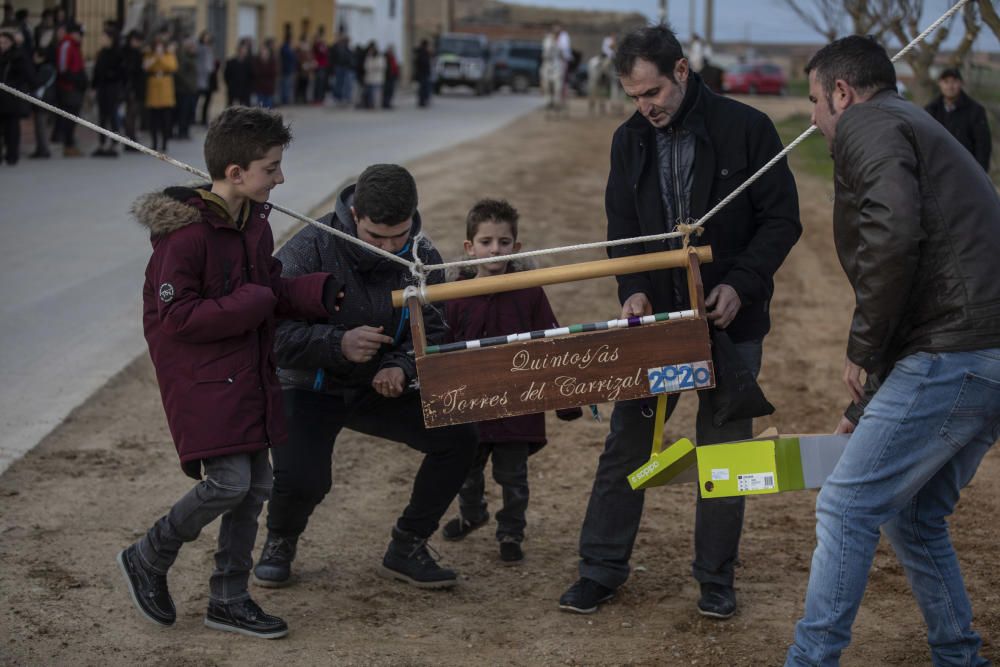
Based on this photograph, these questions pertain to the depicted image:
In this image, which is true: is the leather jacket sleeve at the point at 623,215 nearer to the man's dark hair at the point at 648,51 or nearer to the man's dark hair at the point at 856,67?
the man's dark hair at the point at 648,51

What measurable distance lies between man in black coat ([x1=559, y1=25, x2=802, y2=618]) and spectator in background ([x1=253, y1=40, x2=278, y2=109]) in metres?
26.0

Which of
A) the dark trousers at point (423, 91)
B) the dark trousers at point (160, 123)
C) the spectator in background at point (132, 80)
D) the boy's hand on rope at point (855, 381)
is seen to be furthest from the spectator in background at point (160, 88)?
the dark trousers at point (423, 91)

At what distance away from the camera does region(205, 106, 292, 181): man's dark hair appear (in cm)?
445

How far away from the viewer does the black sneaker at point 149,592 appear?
A: 4.78 m

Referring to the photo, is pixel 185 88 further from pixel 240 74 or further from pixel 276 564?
pixel 276 564

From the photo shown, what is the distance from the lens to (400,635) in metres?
4.86

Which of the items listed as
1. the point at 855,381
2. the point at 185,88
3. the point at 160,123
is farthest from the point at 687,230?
the point at 185,88

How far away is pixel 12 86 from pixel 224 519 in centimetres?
1249

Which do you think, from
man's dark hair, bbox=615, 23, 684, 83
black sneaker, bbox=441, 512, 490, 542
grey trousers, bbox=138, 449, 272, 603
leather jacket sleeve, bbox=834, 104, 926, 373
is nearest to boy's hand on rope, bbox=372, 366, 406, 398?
grey trousers, bbox=138, 449, 272, 603

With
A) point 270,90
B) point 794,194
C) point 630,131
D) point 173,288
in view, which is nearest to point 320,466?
point 173,288

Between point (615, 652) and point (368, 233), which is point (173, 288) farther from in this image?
point (615, 652)

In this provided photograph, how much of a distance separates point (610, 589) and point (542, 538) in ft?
2.95

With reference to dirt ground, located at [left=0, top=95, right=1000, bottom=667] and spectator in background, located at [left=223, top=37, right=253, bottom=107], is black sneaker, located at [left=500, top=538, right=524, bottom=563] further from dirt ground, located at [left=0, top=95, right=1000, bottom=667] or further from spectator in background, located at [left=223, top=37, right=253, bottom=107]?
spectator in background, located at [left=223, top=37, right=253, bottom=107]

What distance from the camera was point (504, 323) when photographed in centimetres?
572
